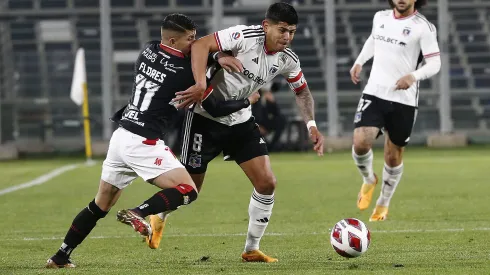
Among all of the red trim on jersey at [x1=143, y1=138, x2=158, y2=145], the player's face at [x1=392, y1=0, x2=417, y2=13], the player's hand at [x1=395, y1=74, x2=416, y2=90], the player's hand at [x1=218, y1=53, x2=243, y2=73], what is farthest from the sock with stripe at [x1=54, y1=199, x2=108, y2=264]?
the player's face at [x1=392, y1=0, x2=417, y2=13]

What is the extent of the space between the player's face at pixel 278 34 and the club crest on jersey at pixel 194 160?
1.01 m

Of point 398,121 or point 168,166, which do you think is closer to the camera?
point 168,166

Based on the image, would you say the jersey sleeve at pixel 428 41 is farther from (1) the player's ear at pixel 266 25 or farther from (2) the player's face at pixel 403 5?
(1) the player's ear at pixel 266 25

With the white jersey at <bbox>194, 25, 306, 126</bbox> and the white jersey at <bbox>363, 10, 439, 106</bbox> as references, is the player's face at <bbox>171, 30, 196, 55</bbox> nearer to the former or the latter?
the white jersey at <bbox>194, 25, 306, 126</bbox>

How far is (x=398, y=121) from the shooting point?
11047mm

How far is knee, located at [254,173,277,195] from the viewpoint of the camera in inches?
313

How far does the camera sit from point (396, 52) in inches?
435

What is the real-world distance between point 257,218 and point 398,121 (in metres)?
3.44

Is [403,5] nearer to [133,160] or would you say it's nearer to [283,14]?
[283,14]

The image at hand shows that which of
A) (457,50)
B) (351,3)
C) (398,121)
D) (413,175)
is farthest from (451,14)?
(398,121)

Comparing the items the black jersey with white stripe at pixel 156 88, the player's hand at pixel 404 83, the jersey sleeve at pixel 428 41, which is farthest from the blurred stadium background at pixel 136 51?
the black jersey with white stripe at pixel 156 88

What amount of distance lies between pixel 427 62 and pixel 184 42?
394cm

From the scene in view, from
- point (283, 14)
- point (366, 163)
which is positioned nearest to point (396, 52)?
point (366, 163)

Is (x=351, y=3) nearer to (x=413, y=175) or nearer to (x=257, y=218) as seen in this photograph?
(x=413, y=175)
